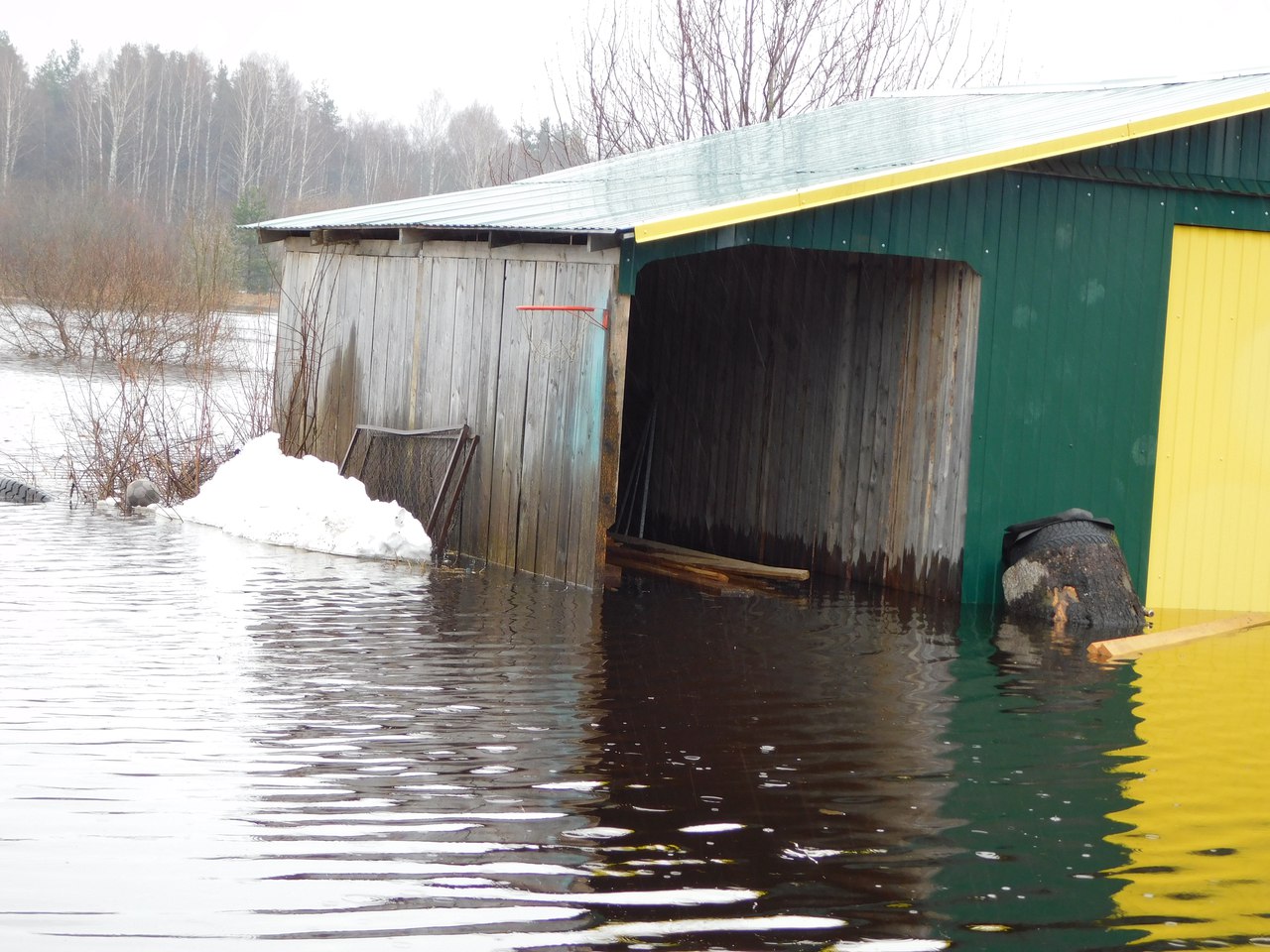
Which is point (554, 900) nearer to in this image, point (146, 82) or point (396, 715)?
point (396, 715)

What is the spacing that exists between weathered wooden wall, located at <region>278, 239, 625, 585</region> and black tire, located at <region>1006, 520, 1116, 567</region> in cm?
316

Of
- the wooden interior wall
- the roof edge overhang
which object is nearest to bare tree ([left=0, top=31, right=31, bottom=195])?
the roof edge overhang

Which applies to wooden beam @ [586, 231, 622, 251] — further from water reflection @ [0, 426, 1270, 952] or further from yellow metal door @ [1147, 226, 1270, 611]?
yellow metal door @ [1147, 226, 1270, 611]

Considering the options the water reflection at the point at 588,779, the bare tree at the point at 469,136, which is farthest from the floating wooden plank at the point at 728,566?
the bare tree at the point at 469,136

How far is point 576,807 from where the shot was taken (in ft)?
19.0

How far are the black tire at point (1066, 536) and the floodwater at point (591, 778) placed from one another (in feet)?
3.51

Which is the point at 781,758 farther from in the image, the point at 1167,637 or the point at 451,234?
the point at 451,234

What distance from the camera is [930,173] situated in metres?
10.6

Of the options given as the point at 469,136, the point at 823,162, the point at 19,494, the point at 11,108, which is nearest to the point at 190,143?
the point at 11,108

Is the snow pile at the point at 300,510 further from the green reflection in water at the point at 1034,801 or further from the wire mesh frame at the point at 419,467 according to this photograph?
the green reflection in water at the point at 1034,801

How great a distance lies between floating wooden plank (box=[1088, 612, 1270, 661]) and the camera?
9852mm

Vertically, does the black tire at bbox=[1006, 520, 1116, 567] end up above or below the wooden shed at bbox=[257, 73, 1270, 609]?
below

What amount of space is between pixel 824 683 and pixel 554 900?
3.88 meters

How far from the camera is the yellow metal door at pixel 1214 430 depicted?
11969 millimetres
